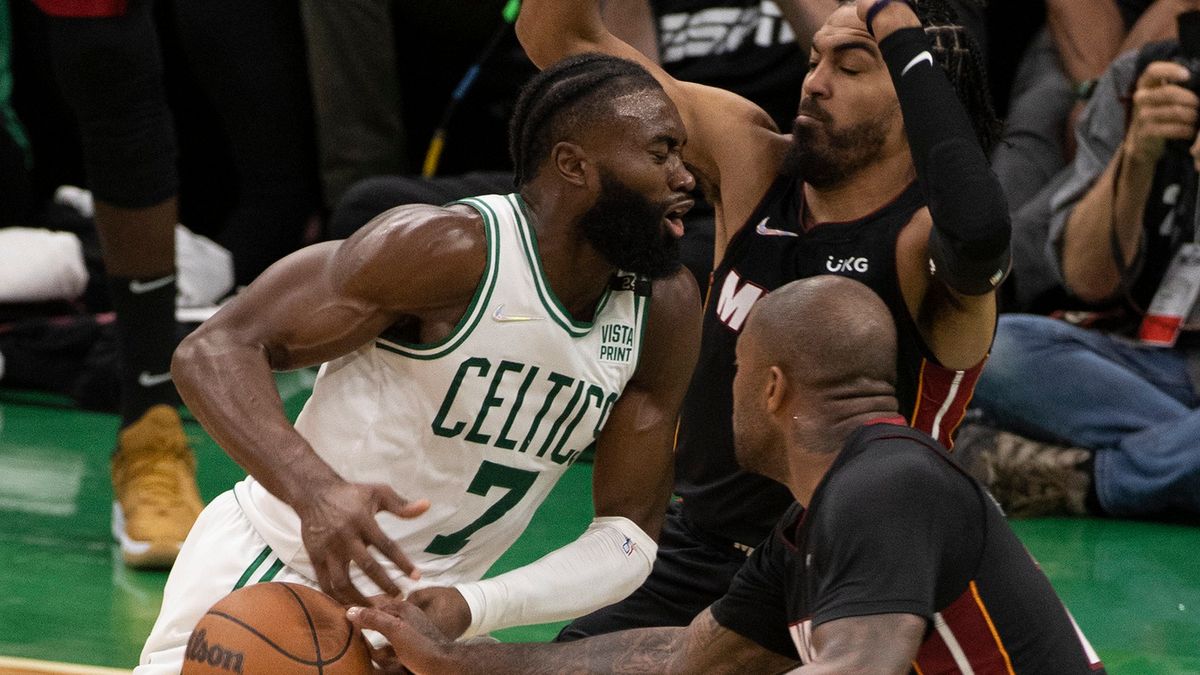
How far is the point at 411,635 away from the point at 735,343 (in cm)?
110

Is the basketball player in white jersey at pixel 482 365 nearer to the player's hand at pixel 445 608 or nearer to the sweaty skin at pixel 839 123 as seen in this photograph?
the player's hand at pixel 445 608

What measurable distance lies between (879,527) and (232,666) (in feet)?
3.43

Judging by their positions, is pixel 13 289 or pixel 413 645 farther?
pixel 13 289

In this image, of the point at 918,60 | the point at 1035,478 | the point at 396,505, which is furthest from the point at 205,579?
the point at 1035,478

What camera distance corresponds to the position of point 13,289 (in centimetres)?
598

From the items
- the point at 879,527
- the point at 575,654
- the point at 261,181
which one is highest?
the point at 879,527

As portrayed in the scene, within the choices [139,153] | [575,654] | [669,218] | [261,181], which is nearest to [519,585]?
[575,654]

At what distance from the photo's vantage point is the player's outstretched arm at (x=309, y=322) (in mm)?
2752

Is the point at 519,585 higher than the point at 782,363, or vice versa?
the point at 782,363

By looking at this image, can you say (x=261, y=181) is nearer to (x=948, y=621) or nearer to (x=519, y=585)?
(x=519, y=585)

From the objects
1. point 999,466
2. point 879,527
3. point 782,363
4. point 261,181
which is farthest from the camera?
point 261,181

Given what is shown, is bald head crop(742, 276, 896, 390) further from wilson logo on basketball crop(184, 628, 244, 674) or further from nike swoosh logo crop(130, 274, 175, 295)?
nike swoosh logo crop(130, 274, 175, 295)

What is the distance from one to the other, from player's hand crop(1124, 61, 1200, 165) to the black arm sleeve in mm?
2011

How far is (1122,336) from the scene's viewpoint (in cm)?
536
